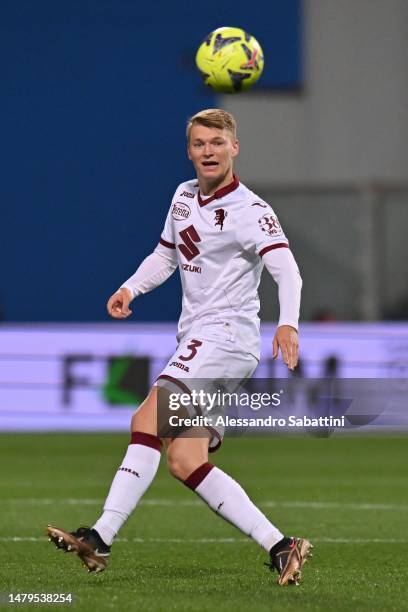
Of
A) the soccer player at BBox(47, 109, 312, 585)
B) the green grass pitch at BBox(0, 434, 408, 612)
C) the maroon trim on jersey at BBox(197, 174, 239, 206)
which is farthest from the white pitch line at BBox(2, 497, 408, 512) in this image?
the maroon trim on jersey at BBox(197, 174, 239, 206)

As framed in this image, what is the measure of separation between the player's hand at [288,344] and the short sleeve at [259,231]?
16.2 inches

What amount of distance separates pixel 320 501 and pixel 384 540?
2244 mm

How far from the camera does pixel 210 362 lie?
21.5 feet

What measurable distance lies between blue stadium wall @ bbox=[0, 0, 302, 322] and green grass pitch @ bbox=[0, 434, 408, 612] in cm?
655

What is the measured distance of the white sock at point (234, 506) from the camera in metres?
6.40

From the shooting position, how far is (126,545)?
845 centimetres

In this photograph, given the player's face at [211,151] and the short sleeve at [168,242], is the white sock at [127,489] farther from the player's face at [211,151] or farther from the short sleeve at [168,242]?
the player's face at [211,151]

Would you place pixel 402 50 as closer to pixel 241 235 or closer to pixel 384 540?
pixel 384 540

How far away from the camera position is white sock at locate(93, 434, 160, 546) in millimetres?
6391

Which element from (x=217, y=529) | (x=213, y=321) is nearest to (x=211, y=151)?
(x=213, y=321)

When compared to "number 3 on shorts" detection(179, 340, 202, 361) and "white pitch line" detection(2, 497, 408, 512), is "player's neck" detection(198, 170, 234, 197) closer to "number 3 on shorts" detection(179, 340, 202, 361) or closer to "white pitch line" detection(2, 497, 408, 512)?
"number 3 on shorts" detection(179, 340, 202, 361)

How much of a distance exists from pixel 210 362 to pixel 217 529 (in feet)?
10.1

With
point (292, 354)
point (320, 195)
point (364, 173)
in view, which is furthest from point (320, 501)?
point (364, 173)

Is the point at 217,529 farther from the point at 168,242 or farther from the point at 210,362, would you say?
the point at 210,362
